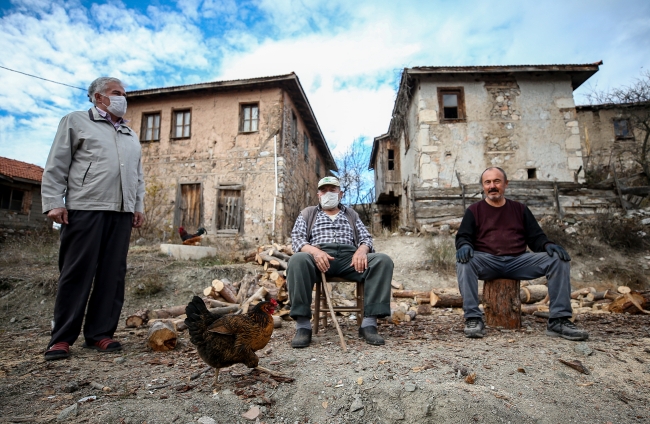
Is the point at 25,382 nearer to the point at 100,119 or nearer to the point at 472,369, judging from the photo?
the point at 100,119

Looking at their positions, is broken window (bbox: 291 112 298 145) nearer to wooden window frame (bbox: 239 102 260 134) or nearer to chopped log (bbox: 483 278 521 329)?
wooden window frame (bbox: 239 102 260 134)

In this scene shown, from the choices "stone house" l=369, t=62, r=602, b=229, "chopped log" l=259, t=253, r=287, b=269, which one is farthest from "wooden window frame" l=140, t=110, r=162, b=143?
"stone house" l=369, t=62, r=602, b=229

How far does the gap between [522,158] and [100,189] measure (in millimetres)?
11881

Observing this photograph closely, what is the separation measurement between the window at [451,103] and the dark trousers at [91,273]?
36.2 ft

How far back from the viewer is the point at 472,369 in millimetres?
2264

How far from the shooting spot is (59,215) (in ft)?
8.87

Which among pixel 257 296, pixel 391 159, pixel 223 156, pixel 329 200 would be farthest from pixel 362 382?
pixel 391 159

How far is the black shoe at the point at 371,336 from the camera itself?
295 centimetres

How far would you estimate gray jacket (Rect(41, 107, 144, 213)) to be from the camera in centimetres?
279

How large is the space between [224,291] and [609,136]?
20.1 meters

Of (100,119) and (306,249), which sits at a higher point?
(100,119)

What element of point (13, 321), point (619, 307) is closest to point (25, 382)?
point (13, 321)

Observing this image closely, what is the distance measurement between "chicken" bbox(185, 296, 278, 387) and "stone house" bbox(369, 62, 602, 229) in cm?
921

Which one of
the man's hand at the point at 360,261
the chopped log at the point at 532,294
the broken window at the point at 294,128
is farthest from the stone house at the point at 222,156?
the man's hand at the point at 360,261
